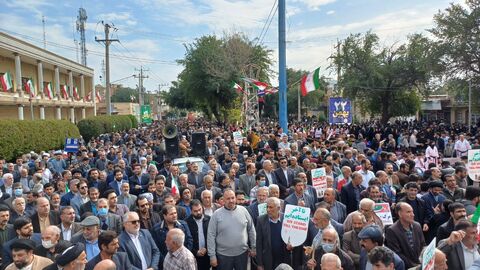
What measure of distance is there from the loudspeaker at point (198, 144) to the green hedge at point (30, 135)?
9.41m

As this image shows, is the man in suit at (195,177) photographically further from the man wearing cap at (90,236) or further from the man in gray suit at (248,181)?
the man wearing cap at (90,236)

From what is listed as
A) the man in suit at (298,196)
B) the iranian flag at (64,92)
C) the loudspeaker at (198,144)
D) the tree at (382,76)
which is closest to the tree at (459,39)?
the tree at (382,76)

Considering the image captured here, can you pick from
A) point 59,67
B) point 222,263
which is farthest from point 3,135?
point 59,67

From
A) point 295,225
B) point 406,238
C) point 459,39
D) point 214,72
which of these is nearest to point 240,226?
point 295,225

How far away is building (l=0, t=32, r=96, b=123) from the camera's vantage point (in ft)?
97.5

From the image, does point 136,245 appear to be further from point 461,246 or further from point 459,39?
point 459,39

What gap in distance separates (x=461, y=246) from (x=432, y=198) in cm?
245

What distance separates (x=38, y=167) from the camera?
12.0 meters

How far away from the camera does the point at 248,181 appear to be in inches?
371

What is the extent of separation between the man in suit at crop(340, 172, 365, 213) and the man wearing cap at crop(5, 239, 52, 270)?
535 centimetres

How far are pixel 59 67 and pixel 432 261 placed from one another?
144 ft

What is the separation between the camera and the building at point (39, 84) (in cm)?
2972

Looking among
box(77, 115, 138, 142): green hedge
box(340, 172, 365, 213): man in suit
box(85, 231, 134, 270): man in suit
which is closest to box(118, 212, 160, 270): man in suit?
box(85, 231, 134, 270): man in suit

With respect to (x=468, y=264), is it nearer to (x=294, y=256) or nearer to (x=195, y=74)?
(x=294, y=256)
